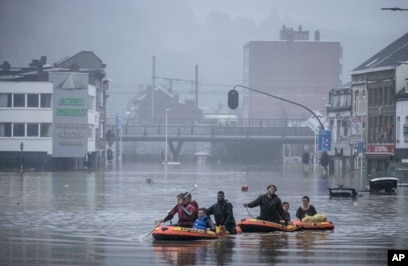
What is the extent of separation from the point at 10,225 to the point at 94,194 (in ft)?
74.0

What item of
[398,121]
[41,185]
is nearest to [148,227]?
[41,185]

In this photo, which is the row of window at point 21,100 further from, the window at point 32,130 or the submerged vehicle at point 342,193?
the submerged vehicle at point 342,193

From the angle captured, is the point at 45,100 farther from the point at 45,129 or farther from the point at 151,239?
the point at 151,239

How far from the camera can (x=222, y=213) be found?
1358 inches

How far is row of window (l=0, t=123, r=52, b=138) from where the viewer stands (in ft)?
397

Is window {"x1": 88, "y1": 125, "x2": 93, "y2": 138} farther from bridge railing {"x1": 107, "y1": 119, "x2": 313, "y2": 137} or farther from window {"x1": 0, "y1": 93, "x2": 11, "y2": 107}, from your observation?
bridge railing {"x1": 107, "y1": 119, "x2": 313, "y2": 137}

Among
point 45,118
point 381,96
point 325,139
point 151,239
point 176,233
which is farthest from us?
point 45,118

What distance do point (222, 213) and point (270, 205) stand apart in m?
1.74

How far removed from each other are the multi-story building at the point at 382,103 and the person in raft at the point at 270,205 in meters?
58.0

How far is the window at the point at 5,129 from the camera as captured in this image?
121 meters

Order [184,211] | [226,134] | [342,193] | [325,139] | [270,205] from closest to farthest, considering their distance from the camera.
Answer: [184,211]
[270,205]
[342,193]
[325,139]
[226,134]

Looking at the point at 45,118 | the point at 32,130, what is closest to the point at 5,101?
the point at 32,130

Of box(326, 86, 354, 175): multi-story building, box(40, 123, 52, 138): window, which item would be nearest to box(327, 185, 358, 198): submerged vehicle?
box(326, 86, 354, 175): multi-story building

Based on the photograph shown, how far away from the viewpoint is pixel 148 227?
38375 mm
